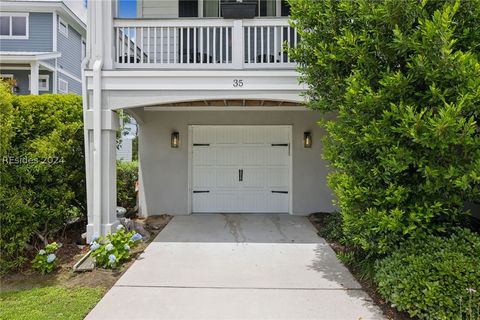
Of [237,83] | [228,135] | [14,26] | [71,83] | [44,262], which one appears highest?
[14,26]

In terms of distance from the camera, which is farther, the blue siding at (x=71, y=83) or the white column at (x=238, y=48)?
the blue siding at (x=71, y=83)

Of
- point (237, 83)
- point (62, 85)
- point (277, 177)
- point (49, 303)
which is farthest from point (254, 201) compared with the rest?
point (62, 85)

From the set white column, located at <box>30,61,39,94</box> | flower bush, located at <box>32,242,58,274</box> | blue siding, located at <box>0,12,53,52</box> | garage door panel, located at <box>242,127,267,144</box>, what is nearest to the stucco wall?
garage door panel, located at <box>242,127,267,144</box>

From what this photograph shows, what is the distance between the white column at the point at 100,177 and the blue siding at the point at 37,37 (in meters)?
11.6

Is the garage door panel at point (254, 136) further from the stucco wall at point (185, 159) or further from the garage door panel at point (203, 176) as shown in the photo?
the garage door panel at point (203, 176)

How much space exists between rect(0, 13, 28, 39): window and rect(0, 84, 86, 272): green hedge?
11.5m

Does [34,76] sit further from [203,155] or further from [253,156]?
[253,156]

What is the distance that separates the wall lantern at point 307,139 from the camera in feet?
25.7

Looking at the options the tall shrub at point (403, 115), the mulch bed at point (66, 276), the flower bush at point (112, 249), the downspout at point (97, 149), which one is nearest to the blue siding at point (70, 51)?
the downspout at point (97, 149)

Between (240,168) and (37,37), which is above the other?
(37,37)

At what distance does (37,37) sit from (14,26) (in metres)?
1.07

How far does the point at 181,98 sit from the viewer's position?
550 cm

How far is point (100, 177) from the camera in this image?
5410 millimetres

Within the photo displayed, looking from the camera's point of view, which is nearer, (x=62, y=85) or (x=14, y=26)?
(x=14, y=26)
